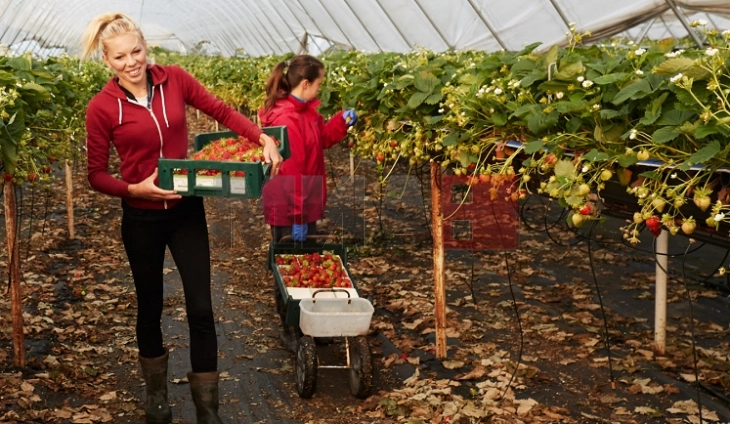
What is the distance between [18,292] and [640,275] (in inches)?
176

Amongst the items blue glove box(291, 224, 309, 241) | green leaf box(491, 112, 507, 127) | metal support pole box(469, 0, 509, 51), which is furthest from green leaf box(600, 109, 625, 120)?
metal support pole box(469, 0, 509, 51)

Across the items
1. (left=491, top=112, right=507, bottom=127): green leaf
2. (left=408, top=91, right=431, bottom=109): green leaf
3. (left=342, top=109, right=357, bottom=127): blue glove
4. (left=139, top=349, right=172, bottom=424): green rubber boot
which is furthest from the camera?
(left=342, top=109, right=357, bottom=127): blue glove

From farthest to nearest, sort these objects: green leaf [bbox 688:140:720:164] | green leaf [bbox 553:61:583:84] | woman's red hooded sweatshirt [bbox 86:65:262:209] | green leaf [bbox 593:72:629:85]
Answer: woman's red hooded sweatshirt [bbox 86:65:262:209] < green leaf [bbox 553:61:583:84] < green leaf [bbox 593:72:629:85] < green leaf [bbox 688:140:720:164]

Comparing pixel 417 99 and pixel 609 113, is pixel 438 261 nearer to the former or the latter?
pixel 417 99

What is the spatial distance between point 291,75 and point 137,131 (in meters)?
1.99

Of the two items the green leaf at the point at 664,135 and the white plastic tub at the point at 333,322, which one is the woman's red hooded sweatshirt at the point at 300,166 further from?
the green leaf at the point at 664,135

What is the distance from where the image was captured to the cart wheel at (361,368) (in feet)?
13.8

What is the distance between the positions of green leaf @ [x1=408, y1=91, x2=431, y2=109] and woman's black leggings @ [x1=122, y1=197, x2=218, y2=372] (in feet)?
3.72

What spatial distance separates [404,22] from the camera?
34.9ft

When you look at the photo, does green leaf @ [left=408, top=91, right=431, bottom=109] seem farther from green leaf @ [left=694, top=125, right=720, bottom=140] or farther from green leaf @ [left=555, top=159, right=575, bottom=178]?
green leaf @ [left=694, top=125, right=720, bottom=140]

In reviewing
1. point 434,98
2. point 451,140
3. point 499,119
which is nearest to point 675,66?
point 499,119

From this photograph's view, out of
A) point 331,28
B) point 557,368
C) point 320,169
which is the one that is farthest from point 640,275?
point 331,28

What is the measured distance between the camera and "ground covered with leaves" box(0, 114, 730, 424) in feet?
13.7

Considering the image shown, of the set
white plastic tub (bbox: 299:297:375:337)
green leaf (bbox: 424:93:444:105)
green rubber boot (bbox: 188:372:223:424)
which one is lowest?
green rubber boot (bbox: 188:372:223:424)
